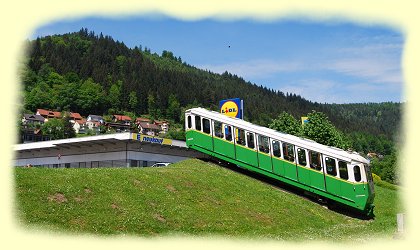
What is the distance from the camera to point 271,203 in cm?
2634

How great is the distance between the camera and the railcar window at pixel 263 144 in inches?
1229

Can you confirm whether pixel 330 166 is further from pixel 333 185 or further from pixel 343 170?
pixel 333 185

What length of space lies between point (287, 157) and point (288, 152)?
35 cm

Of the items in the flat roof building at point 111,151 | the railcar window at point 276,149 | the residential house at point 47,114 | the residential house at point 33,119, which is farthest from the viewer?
the residential house at point 47,114

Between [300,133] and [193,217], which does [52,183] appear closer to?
[193,217]

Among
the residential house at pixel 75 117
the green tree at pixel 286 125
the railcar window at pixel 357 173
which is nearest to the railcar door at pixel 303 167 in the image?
the railcar window at pixel 357 173

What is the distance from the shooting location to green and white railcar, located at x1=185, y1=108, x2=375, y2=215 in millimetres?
27797

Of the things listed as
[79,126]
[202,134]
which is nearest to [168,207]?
[202,134]

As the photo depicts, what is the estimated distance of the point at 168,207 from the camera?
20.4 meters

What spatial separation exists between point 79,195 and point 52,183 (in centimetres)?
135

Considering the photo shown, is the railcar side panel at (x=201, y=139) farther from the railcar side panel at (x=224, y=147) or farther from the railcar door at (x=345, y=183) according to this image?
the railcar door at (x=345, y=183)

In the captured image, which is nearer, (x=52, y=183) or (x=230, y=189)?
(x=52, y=183)

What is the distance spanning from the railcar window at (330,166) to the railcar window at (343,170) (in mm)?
342

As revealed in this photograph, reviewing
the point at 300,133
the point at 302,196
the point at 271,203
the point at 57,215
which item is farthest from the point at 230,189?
the point at 300,133
